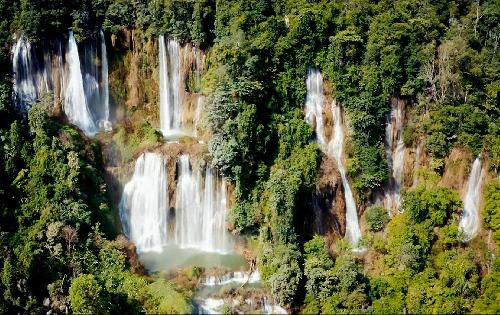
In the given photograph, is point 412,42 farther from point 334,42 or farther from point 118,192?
point 118,192

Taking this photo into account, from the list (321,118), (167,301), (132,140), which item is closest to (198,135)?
(132,140)

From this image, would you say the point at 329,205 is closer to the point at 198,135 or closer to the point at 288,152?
the point at 288,152

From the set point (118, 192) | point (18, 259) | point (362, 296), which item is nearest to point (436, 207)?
point (362, 296)

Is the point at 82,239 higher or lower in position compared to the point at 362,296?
Answer: higher

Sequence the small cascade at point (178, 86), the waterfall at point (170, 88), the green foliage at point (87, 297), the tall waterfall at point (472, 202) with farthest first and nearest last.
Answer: the waterfall at point (170, 88) < the small cascade at point (178, 86) < the tall waterfall at point (472, 202) < the green foliage at point (87, 297)

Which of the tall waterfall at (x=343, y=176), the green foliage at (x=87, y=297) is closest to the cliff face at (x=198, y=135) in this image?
the tall waterfall at (x=343, y=176)

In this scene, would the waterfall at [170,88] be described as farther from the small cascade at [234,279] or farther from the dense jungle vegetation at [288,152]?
the small cascade at [234,279]
